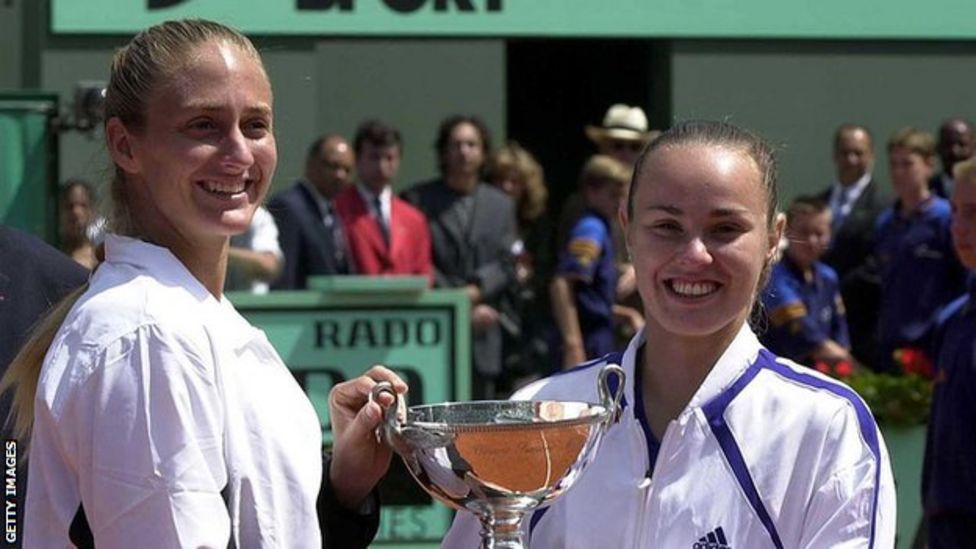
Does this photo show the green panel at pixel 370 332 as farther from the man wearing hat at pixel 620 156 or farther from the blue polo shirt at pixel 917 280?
the blue polo shirt at pixel 917 280

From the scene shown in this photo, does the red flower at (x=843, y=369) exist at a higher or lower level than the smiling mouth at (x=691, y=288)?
lower

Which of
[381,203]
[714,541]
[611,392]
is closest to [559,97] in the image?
[381,203]

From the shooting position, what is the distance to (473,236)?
1016cm

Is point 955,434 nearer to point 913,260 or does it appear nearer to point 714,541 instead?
point 714,541

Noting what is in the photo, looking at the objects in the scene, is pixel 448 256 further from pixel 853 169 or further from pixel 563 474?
pixel 563 474

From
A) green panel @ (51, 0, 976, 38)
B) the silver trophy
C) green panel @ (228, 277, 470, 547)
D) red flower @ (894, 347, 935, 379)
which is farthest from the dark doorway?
the silver trophy

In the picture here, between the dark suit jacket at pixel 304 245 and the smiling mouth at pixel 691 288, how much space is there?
A: 6362 mm

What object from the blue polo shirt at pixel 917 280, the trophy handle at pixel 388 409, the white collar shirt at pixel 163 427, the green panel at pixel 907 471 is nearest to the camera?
the white collar shirt at pixel 163 427

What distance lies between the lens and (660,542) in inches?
119

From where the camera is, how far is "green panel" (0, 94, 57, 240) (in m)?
6.65

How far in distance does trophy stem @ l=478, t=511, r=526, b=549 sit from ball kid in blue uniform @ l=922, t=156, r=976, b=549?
8.66 ft

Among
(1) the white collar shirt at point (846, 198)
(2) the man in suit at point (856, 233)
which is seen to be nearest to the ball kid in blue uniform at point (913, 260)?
(2) the man in suit at point (856, 233)

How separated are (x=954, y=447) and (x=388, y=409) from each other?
266 cm

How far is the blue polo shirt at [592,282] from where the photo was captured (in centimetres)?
964
